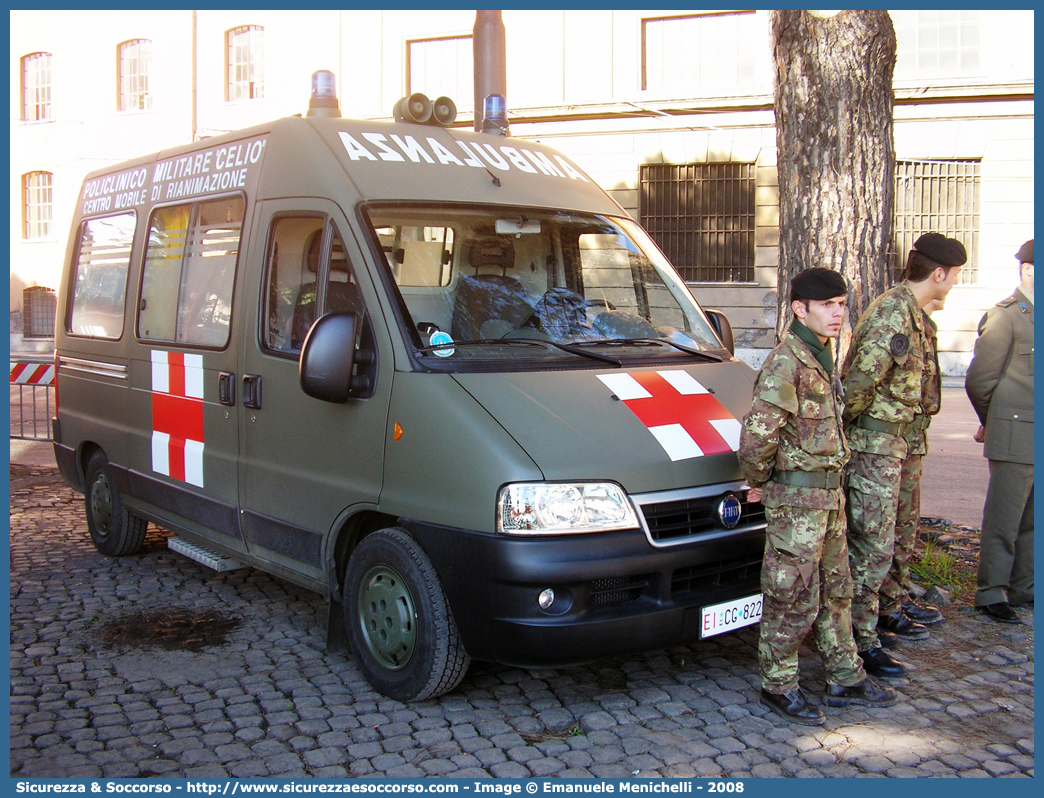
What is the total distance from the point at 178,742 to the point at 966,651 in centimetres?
362

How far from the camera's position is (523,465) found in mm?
3693

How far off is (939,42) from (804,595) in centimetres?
1555

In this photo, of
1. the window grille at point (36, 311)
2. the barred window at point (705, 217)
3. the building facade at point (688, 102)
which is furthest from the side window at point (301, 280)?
the window grille at point (36, 311)

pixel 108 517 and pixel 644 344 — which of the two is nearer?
pixel 644 344

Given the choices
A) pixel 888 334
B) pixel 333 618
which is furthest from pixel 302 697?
pixel 888 334

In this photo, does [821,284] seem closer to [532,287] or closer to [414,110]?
[532,287]

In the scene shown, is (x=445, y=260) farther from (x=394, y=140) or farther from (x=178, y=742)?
(x=178, y=742)

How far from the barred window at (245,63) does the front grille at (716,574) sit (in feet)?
67.1

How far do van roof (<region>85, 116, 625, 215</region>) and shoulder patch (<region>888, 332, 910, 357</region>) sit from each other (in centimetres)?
167

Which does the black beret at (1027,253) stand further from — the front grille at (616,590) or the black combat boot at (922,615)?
the front grille at (616,590)

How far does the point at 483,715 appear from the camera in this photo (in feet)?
13.4

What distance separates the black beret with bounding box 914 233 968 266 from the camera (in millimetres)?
4598

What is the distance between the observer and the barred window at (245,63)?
22.1 meters

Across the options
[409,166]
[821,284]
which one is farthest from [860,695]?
[409,166]
